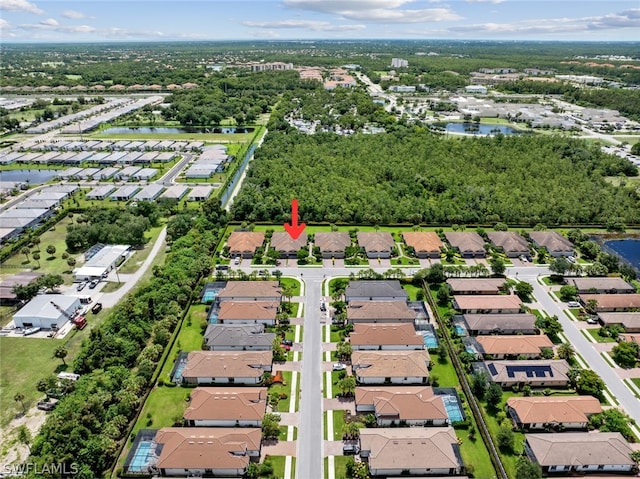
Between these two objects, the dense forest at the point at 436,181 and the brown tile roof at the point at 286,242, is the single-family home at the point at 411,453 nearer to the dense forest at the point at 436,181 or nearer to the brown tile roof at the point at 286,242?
the brown tile roof at the point at 286,242

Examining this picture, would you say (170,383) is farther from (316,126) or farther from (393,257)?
(316,126)

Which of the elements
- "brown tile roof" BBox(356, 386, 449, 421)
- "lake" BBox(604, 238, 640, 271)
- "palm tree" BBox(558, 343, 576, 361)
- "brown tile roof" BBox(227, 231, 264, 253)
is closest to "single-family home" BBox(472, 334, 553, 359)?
"palm tree" BBox(558, 343, 576, 361)

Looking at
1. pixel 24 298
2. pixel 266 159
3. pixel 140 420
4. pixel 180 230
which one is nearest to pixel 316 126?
pixel 266 159

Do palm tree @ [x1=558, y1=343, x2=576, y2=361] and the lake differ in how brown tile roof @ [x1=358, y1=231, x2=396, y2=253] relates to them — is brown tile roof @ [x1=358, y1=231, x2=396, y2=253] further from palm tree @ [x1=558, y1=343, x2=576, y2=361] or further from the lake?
the lake

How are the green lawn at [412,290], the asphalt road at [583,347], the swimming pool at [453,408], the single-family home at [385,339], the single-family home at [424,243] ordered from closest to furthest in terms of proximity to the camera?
the swimming pool at [453,408]
the asphalt road at [583,347]
the single-family home at [385,339]
the green lawn at [412,290]
the single-family home at [424,243]

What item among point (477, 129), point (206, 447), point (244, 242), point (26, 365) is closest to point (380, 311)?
point (206, 447)

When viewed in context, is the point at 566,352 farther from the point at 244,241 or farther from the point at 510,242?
the point at 244,241

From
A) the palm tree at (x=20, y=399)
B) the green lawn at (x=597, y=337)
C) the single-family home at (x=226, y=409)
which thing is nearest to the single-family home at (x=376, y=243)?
the green lawn at (x=597, y=337)
